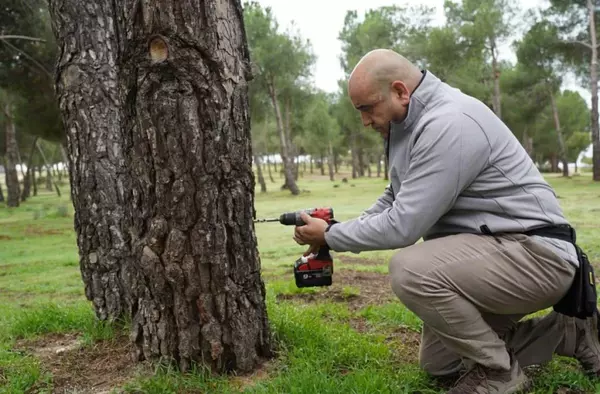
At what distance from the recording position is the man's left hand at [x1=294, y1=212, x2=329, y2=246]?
2790 mm

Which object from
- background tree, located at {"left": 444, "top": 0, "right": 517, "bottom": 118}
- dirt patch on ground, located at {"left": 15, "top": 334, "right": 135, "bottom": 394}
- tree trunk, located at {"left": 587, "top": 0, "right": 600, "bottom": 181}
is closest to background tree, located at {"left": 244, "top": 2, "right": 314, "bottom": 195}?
background tree, located at {"left": 444, "top": 0, "right": 517, "bottom": 118}

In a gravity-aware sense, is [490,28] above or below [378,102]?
above

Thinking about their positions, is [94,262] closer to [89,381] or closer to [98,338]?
[98,338]

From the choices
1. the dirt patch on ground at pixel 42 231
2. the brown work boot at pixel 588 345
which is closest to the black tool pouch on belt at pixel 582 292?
the brown work boot at pixel 588 345

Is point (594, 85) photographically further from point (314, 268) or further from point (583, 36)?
point (314, 268)

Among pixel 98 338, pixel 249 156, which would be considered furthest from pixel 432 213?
pixel 98 338

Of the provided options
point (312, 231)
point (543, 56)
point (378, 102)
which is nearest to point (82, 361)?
point (312, 231)

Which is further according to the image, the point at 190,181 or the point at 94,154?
the point at 94,154

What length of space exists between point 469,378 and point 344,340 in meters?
0.85

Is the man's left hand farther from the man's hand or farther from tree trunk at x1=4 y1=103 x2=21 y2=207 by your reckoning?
tree trunk at x1=4 y1=103 x2=21 y2=207

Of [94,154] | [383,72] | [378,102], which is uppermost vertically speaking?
[383,72]

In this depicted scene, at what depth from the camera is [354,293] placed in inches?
188

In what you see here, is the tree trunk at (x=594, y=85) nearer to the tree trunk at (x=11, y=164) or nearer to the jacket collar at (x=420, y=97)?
the jacket collar at (x=420, y=97)

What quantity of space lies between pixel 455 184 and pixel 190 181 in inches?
49.2
